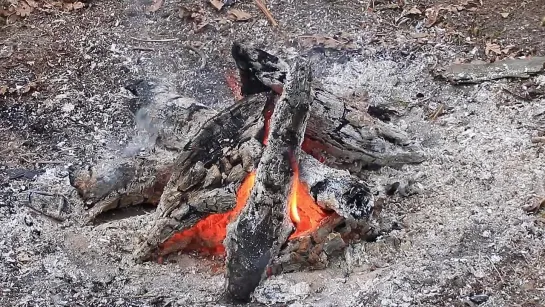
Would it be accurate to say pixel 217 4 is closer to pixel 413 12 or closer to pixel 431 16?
pixel 413 12

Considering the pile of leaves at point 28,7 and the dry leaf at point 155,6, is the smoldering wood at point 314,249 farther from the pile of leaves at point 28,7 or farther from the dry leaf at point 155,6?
the pile of leaves at point 28,7

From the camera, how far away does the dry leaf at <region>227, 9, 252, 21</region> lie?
629cm

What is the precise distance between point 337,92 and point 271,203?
169 centimetres

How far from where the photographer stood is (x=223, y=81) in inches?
230

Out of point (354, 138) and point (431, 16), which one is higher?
point (431, 16)

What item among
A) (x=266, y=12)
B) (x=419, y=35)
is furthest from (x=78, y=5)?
(x=419, y=35)

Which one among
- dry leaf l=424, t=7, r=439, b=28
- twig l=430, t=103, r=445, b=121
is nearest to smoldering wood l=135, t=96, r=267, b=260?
twig l=430, t=103, r=445, b=121

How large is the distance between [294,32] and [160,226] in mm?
2466

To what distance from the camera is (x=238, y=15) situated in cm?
630

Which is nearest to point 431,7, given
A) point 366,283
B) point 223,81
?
point 223,81

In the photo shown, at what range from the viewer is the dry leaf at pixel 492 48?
18.6 ft

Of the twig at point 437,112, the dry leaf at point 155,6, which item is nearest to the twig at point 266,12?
the dry leaf at point 155,6

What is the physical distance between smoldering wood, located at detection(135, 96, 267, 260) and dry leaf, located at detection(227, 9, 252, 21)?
1.74 meters

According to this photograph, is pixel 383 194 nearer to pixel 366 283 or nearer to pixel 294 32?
pixel 366 283
